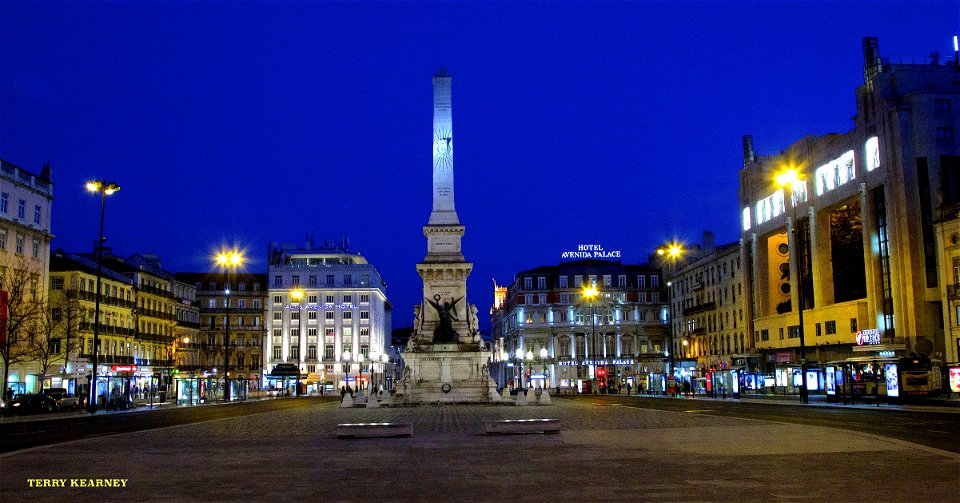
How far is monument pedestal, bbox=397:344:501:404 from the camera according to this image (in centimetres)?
6169

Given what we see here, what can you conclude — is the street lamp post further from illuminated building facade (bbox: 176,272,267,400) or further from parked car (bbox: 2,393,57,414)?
parked car (bbox: 2,393,57,414)

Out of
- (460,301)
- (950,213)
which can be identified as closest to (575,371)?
(460,301)

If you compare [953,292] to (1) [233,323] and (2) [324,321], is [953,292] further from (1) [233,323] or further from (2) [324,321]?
(1) [233,323]

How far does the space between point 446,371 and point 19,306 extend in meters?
32.0

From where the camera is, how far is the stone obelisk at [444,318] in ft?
202

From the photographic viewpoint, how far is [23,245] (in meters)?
70.8

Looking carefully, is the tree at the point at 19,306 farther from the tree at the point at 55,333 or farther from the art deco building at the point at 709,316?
the art deco building at the point at 709,316

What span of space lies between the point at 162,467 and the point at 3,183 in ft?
193

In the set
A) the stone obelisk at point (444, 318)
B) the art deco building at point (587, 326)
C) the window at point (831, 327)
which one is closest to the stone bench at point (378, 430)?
the stone obelisk at point (444, 318)

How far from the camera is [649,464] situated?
1719 centimetres

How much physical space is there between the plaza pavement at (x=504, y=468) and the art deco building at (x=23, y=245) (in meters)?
47.1

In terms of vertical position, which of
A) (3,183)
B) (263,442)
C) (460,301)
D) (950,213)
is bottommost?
(263,442)

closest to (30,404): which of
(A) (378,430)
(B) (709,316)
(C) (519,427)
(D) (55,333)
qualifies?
(D) (55,333)

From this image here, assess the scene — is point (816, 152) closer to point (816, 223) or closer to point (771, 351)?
point (816, 223)
